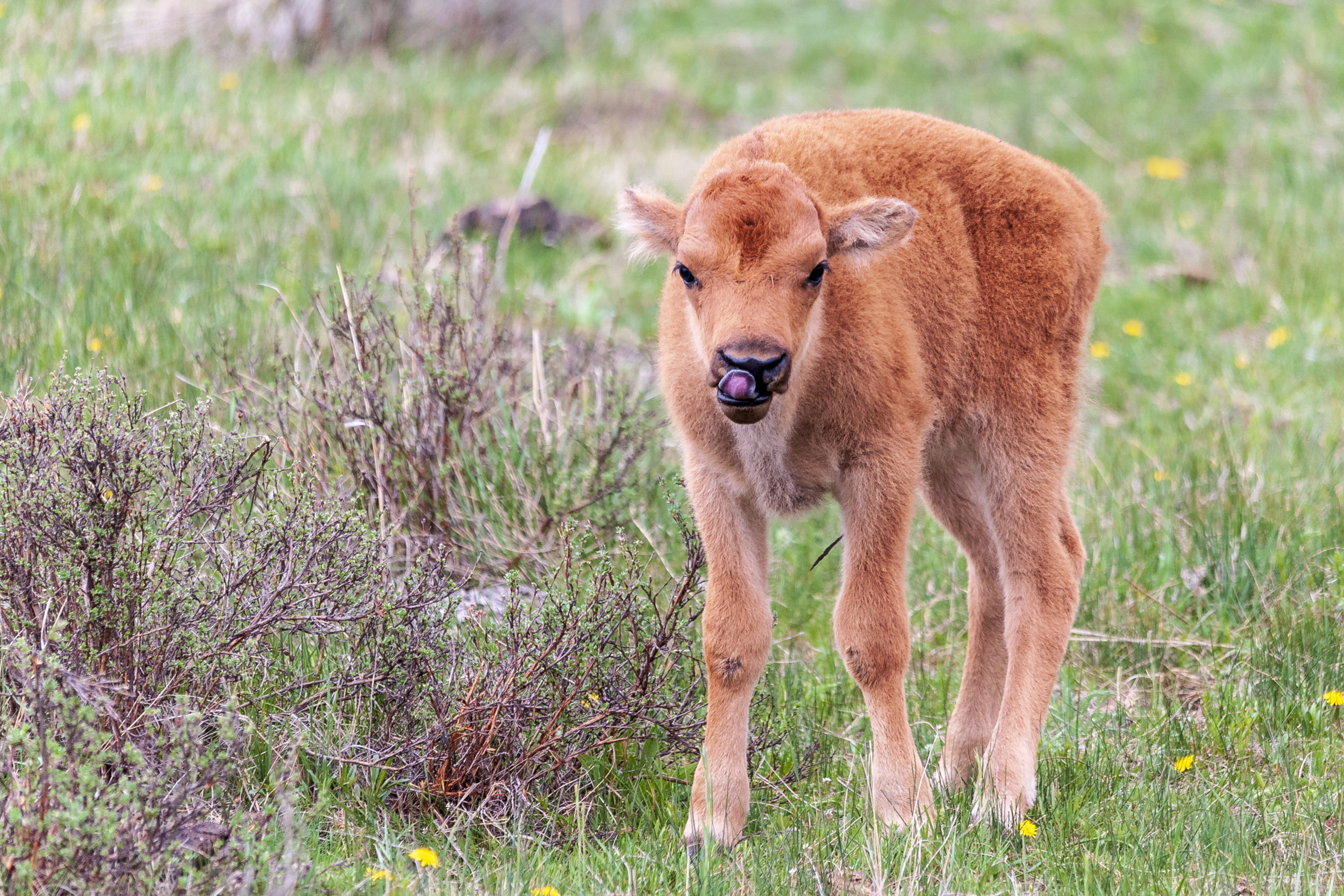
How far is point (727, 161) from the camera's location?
14.8ft

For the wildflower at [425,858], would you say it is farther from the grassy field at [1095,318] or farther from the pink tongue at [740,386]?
the pink tongue at [740,386]

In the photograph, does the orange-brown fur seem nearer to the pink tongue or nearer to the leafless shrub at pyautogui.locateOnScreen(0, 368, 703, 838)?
the pink tongue

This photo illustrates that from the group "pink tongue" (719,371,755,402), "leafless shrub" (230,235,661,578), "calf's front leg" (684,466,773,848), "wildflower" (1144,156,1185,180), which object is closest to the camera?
"pink tongue" (719,371,755,402)

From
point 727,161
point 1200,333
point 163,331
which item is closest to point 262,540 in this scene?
point 727,161

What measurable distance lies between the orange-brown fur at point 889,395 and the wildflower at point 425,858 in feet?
2.59

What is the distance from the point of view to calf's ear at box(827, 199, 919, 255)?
13.5 feet

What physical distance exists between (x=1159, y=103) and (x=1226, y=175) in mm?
2007

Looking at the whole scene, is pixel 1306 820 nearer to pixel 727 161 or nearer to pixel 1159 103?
pixel 727 161

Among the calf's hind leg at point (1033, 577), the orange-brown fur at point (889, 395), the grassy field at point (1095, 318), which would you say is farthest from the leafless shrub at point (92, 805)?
the calf's hind leg at point (1033, 577)

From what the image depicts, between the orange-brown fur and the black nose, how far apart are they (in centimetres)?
1

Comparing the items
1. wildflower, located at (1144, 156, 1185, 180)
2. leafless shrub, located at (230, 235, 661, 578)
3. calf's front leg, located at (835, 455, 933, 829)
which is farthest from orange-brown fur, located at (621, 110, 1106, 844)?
wildflower, located at (1144, 156, 1185, 180)

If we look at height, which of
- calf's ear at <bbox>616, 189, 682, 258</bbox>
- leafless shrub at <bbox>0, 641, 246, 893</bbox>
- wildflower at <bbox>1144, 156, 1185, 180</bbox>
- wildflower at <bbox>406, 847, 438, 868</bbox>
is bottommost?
wildflower at <bbox>1144, 156, 1185, 180</bbox>

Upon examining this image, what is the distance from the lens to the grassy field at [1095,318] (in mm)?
4047

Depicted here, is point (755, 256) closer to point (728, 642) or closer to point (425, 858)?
point (728, 642)
